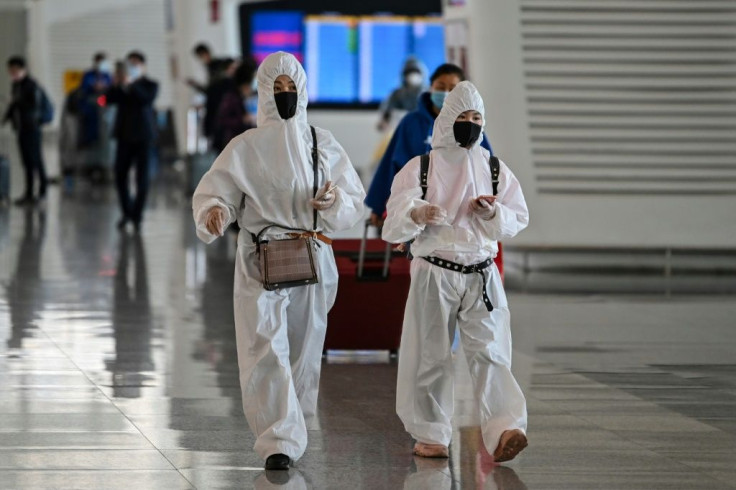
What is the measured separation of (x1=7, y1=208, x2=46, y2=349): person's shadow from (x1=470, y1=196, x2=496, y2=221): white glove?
3.57 metres

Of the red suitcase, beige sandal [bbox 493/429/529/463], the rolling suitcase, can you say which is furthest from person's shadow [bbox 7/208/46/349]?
the rolling suitcase

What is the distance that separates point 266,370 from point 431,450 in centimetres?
74

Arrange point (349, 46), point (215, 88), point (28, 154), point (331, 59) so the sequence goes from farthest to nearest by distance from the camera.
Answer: point (349, 46) < point (331, 59) < point (28, 154) < point (215, 88)

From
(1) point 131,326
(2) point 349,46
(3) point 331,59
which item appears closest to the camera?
(1) point 131,326

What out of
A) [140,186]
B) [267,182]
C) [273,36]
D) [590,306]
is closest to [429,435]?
[267,182]

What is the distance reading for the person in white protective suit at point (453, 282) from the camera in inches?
223

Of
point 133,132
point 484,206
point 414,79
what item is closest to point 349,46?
point 414,79

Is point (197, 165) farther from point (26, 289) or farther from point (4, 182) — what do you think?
point (26, 289)

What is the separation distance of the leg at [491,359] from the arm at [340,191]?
0.55 m

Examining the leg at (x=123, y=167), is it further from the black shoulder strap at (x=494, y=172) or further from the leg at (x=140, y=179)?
the black shoulder strap at (x=494, y=172)

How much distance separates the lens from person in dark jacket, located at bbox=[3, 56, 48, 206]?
1789 centimetres

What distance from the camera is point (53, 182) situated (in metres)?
23.7

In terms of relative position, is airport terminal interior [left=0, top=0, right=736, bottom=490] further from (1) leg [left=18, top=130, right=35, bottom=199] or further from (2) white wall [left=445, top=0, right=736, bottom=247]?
(1) leg [left=18, top=130, right=35, bottom=199]

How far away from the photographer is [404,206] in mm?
5637
